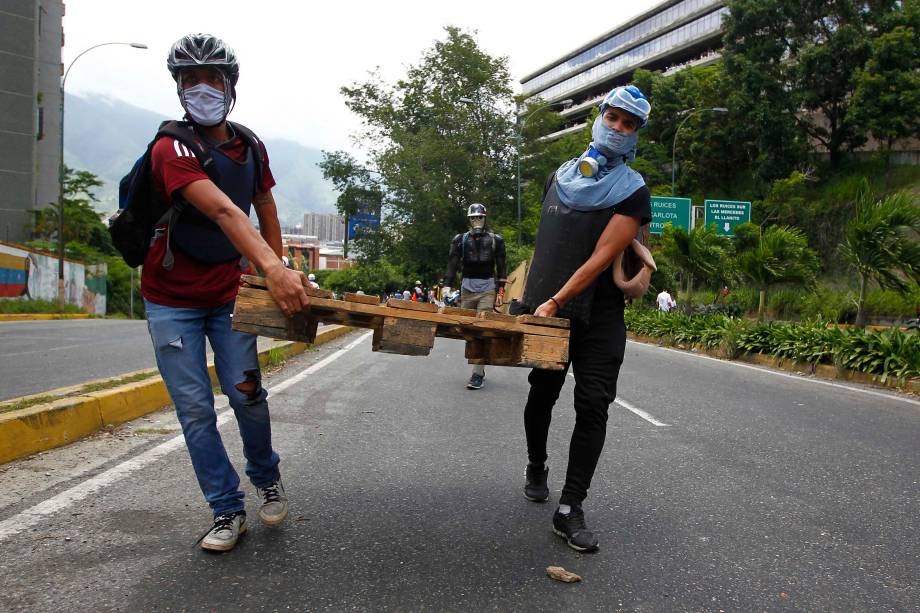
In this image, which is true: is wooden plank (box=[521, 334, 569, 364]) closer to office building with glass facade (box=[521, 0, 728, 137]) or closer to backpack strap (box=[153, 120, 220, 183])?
backpack strap (box=[153, 120, 220, 183])

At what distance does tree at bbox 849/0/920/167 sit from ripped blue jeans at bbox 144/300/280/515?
1307 inches

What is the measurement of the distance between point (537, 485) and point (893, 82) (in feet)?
109

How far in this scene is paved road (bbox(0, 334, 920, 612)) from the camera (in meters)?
2.63

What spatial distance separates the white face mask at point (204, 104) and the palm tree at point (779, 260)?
12.3m

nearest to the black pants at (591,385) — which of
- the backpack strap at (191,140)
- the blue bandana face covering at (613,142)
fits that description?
the blue bandana face covering at (613,142)

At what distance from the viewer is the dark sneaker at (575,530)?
10.0 ft

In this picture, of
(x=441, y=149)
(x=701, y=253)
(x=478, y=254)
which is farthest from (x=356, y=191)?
(x=478, y=254)

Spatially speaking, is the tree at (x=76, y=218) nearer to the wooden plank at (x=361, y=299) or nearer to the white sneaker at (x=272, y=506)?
the white sneaker at (x=272, y=506)

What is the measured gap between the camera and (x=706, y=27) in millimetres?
57500

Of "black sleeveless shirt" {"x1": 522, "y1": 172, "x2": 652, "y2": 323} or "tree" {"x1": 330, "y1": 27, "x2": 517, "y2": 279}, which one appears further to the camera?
"tree" {"x1": 330, "y1": 27, "x2": 517, "y2": 279}

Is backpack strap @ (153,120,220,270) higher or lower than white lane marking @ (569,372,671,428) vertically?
higher

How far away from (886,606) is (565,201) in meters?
1.97

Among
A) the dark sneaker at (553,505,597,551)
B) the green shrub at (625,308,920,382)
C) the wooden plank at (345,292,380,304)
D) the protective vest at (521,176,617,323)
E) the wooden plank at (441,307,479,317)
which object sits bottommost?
the dark sneaker at (553,505,597,551)

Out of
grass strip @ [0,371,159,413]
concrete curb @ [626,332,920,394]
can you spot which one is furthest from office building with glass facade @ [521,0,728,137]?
grass strip @ [0,371,159,413]
